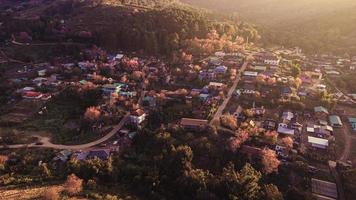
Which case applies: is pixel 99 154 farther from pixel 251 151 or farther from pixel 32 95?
pixel 32 95

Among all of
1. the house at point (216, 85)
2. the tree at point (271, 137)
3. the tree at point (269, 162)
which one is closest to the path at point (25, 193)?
the tree at point (269, 162)

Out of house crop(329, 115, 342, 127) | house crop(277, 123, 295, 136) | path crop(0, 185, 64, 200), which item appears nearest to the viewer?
path crop(0, 185, 64, 200)

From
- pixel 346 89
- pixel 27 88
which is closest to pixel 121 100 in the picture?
pixel 27 88

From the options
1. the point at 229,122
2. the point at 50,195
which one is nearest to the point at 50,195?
the point at 50,195

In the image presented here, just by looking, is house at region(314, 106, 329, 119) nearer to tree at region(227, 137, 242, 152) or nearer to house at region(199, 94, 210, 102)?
tree at region(227, 137, 242, 152)

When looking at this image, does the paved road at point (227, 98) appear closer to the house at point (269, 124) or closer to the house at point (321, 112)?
the house at point (269, 124)

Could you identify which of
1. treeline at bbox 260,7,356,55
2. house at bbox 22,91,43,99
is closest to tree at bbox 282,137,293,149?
house at bbox 22,91,43,99
